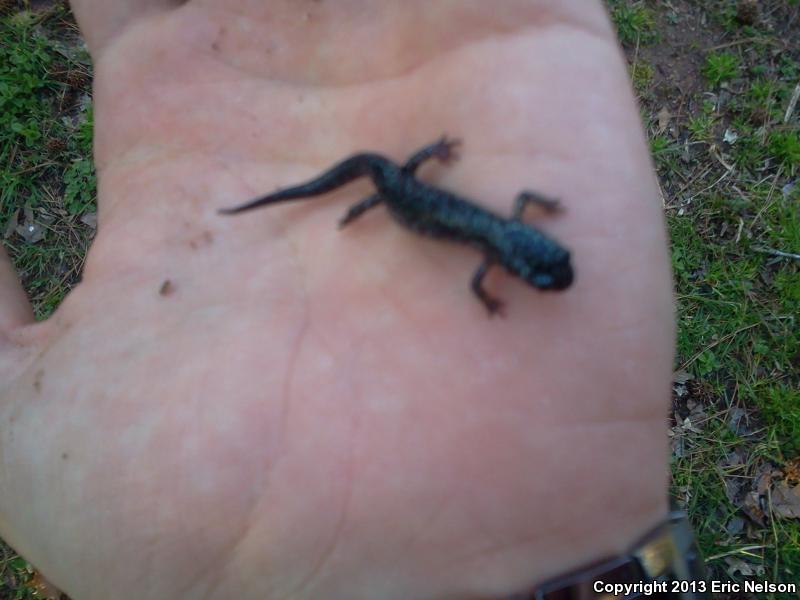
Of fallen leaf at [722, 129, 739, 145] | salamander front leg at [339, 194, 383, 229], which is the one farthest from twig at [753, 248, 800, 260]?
salamander front leg at [339, 194, 383, 229]

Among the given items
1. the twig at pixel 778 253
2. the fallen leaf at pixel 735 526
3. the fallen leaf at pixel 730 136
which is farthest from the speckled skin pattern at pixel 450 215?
the fallen leaf at pixel 730 136

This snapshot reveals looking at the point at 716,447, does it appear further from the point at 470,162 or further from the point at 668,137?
the point at 470,162

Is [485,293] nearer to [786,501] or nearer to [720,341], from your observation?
[720,341]

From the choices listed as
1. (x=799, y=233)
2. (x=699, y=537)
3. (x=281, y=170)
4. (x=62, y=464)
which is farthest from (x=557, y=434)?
(x=799, y=233)

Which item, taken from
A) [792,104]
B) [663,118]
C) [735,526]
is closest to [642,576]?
[735,526]

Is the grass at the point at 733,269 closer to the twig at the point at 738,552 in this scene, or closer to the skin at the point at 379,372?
the twig at the point at 738,552

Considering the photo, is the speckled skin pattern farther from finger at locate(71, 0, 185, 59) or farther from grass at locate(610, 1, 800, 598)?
grass at locate(610, 1, 800, 598)
